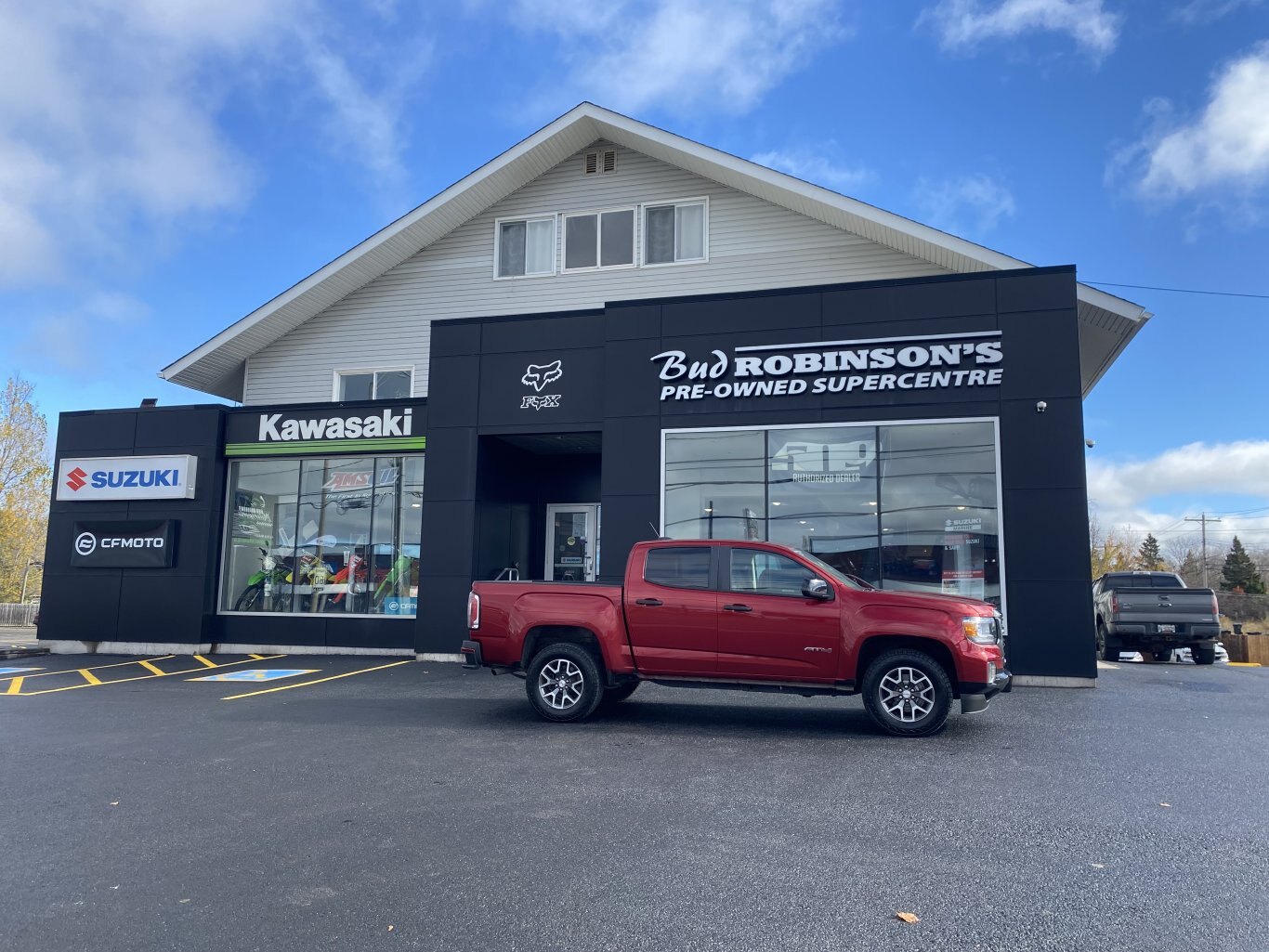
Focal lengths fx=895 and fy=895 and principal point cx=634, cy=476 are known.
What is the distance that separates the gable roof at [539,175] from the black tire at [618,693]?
384 inches

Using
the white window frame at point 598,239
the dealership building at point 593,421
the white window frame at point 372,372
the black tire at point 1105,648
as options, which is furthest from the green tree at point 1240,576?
the white window frame at point 372,372

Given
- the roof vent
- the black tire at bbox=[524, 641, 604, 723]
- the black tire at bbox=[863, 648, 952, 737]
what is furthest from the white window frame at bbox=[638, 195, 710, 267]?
the black tire at bbox=[863, 648, 952, 737]

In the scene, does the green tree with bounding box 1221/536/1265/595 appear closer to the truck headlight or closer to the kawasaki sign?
the kawasaki sign

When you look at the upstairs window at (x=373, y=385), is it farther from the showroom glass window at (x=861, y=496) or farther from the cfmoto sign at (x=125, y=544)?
the showroom glass window at (x=861, y=496)

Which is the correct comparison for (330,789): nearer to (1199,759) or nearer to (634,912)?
(634,912)

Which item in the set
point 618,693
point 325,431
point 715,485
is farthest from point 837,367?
point 325,431

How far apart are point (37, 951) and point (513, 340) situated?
40.7ft

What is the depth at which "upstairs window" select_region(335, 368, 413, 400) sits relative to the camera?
62.0 feet

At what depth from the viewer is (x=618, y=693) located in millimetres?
9523

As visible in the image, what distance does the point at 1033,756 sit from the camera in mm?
7281

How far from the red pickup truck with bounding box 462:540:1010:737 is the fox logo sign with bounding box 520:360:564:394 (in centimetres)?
640

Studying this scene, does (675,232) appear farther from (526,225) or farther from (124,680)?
(124,680)

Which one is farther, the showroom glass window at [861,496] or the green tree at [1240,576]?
the green tree at [1240,576]

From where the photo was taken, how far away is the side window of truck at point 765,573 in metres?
8.47
